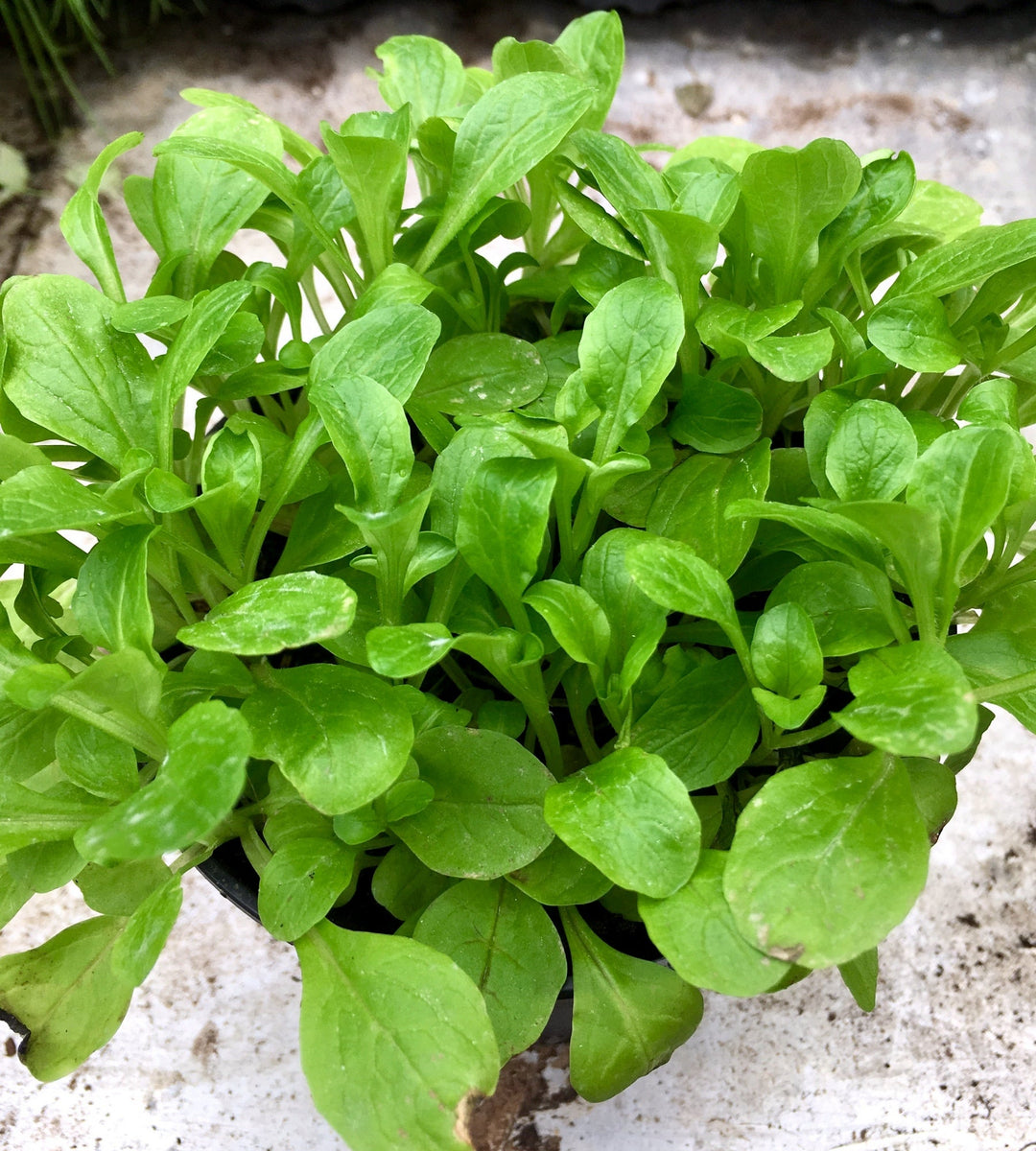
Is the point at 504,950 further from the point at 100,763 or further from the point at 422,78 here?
the point at 422,78

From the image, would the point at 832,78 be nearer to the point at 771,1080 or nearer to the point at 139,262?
the point at 139,262

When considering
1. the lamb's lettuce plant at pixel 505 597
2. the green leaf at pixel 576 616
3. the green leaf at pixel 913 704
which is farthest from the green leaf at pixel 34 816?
the green leaf at pixel 913 704

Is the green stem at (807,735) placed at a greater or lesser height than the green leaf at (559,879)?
greater

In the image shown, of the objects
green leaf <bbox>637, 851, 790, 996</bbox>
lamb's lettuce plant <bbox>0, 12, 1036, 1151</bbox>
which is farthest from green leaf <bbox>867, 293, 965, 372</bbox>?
green leaf <bbox>637, 851, 790, 996</bbox>

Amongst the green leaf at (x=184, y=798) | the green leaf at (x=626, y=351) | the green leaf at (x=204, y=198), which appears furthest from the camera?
the green leaf at (x=204, y=198)

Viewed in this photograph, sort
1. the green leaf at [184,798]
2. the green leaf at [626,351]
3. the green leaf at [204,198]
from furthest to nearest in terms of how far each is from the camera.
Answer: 1. the green leaf at [204,198]
2. the green leaf at [626,351]
3. the green leaf at [184,798]

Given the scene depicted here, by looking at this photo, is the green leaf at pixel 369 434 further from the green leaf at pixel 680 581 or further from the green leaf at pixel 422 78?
the green leaf at pixel 422 78
